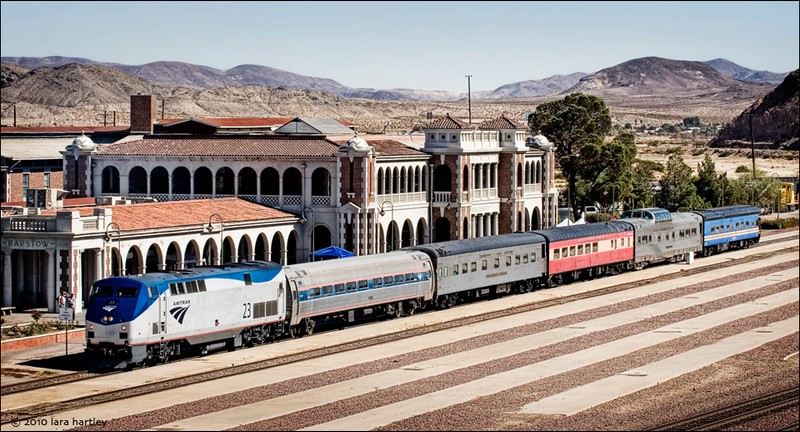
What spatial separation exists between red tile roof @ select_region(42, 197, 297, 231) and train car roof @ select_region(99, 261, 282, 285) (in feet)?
33.9

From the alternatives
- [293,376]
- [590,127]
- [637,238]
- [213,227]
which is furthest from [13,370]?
[590,127]

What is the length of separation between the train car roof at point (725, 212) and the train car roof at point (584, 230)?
13.8 meters

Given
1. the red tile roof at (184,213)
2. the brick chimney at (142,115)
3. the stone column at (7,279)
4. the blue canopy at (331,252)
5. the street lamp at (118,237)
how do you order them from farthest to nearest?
the brick chimney at (142,115) < the blue canopy at (331,252) < the red tile roof at (184,213) < the street lamp at (118,237) < the stone column at (7,279)

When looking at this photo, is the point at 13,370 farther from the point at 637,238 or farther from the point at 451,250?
the point at 637,238

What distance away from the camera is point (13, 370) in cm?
4622

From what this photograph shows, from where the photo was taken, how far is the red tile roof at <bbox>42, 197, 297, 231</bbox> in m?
62.3

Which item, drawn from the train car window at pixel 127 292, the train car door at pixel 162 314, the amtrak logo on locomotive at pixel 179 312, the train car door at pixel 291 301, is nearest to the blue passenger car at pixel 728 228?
the train car door at pixel 291 301

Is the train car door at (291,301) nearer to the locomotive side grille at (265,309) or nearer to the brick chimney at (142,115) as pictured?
the locomotive side grille at (265,309)

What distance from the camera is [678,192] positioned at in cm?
12075

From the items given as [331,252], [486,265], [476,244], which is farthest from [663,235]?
[331,252]

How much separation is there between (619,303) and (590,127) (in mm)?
55658

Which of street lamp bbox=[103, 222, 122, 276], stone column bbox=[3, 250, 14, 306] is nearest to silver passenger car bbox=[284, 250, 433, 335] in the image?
street lamp bbox=[103, 222, 122, 276]

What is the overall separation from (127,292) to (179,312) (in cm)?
221

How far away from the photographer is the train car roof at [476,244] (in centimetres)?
6519
